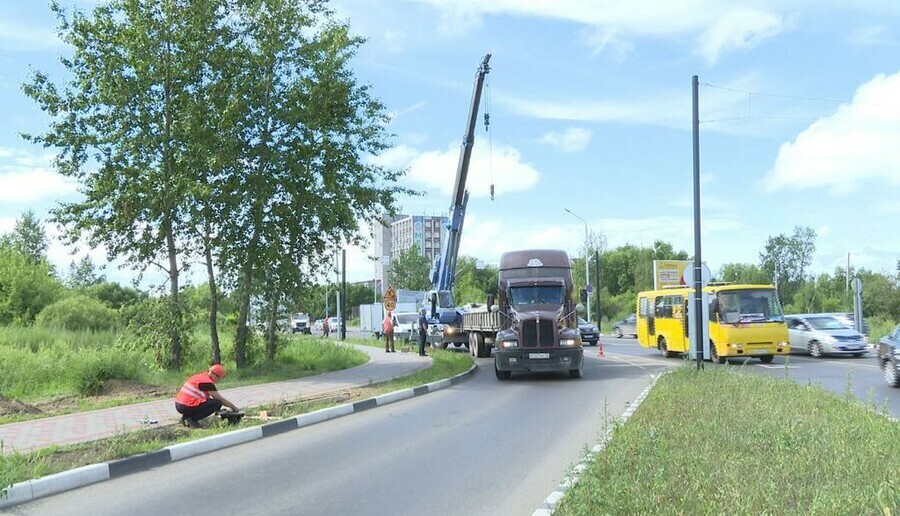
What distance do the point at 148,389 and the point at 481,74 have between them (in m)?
19.6

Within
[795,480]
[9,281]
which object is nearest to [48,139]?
[795,480]

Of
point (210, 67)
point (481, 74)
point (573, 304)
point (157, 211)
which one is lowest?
point (573, 304)

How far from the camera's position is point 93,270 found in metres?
107

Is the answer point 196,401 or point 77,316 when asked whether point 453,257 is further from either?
point 196,401

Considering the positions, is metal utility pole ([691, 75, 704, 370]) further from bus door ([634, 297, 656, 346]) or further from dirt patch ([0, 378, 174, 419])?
dirt patch ([0, 378, 174, 419])

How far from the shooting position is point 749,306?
22703mm

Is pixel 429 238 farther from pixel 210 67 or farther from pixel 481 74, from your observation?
pixel 210 67

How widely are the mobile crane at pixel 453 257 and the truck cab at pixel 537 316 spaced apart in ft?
27.4

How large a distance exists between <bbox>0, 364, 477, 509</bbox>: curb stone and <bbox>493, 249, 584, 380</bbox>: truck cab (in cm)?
574

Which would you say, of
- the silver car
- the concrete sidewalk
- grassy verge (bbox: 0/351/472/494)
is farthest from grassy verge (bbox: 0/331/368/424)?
the silver car

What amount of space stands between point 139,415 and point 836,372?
17.2m

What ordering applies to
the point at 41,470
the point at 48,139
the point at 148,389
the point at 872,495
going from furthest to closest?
the point at 48,139, the point at 148,389, the point at 41,470, the point at 872,495

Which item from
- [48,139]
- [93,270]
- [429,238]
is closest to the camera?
[48,139]

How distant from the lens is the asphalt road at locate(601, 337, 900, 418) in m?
13.7
